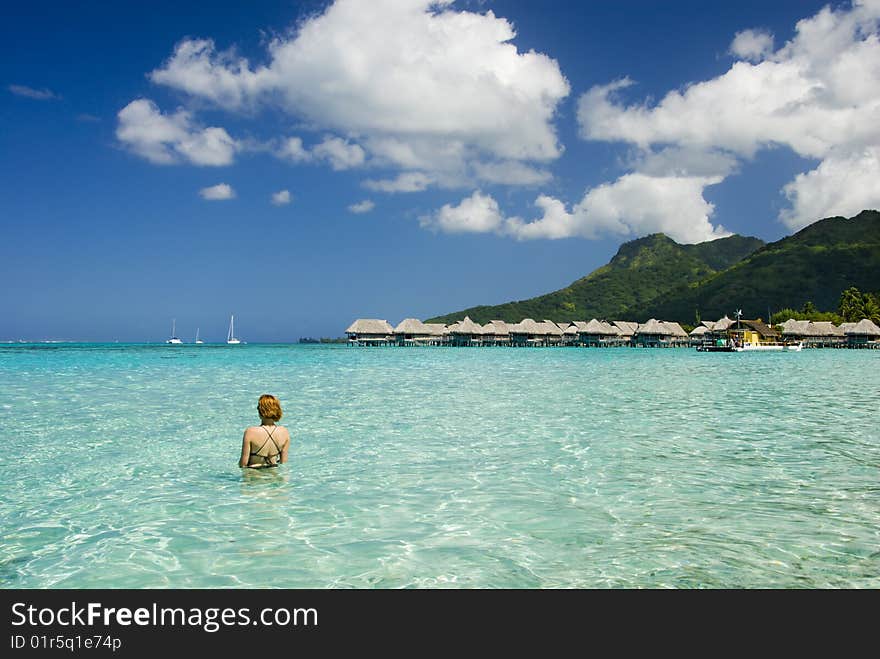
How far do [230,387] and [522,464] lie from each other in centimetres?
1535

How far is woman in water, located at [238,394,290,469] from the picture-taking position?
6898 millimetres

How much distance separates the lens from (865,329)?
79.2 m

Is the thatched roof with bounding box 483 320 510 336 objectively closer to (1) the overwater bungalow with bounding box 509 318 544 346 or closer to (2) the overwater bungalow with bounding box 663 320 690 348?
(1) the overwater bungalow with bounding box 509 318 544 346

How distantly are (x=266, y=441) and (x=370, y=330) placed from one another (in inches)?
3332

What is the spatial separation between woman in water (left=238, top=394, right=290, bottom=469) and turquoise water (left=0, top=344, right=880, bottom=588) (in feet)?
0.88

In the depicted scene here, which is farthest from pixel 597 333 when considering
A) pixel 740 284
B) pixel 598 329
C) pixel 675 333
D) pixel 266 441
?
pixel 266 441

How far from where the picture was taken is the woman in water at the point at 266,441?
6.90 metres

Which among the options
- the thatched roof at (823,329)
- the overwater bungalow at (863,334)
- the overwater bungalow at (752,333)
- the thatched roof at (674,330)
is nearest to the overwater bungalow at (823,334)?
the thatched roof at (823,329)

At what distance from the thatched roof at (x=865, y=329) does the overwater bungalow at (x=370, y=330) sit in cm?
6331

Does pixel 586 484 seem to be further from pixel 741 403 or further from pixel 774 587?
pixel 741 403

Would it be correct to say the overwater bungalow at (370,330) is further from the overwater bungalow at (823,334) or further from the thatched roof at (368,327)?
the overwater bungalow at (823,334)

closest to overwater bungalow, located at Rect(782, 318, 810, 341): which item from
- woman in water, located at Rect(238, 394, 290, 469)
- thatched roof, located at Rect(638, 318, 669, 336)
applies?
thatched roof, located at Rect(638, 318, 669, 336)

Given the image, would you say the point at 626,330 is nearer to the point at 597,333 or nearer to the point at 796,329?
the point at 597,333
